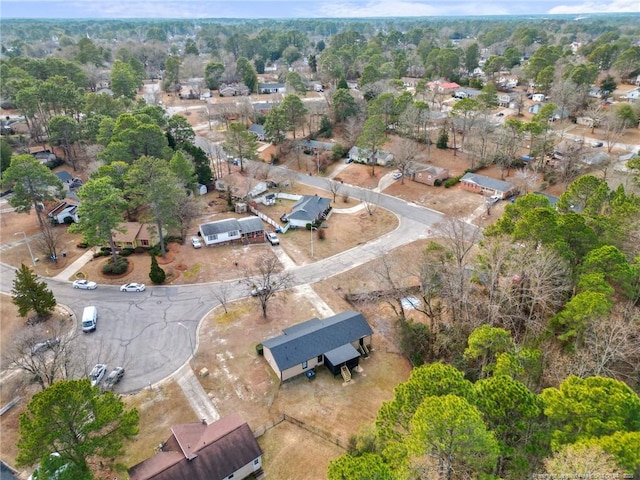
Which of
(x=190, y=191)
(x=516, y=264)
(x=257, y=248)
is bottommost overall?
(x=257, y=248)

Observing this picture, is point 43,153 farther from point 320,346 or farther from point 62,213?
point 320,346

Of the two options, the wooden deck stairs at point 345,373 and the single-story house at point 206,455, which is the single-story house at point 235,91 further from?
the single-story house at point 206,455

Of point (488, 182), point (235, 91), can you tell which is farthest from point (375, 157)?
point (235, 91)

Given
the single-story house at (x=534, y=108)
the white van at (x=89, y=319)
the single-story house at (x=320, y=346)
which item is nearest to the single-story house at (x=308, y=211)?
the single-story house at (x=320, y=346)

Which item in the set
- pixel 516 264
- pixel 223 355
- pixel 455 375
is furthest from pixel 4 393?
pixel 516 264

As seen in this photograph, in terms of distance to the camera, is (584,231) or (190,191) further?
(190,191)

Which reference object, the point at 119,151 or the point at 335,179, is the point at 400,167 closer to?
the point at 335,179

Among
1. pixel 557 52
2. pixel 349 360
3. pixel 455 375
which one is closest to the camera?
pixel 455 375
